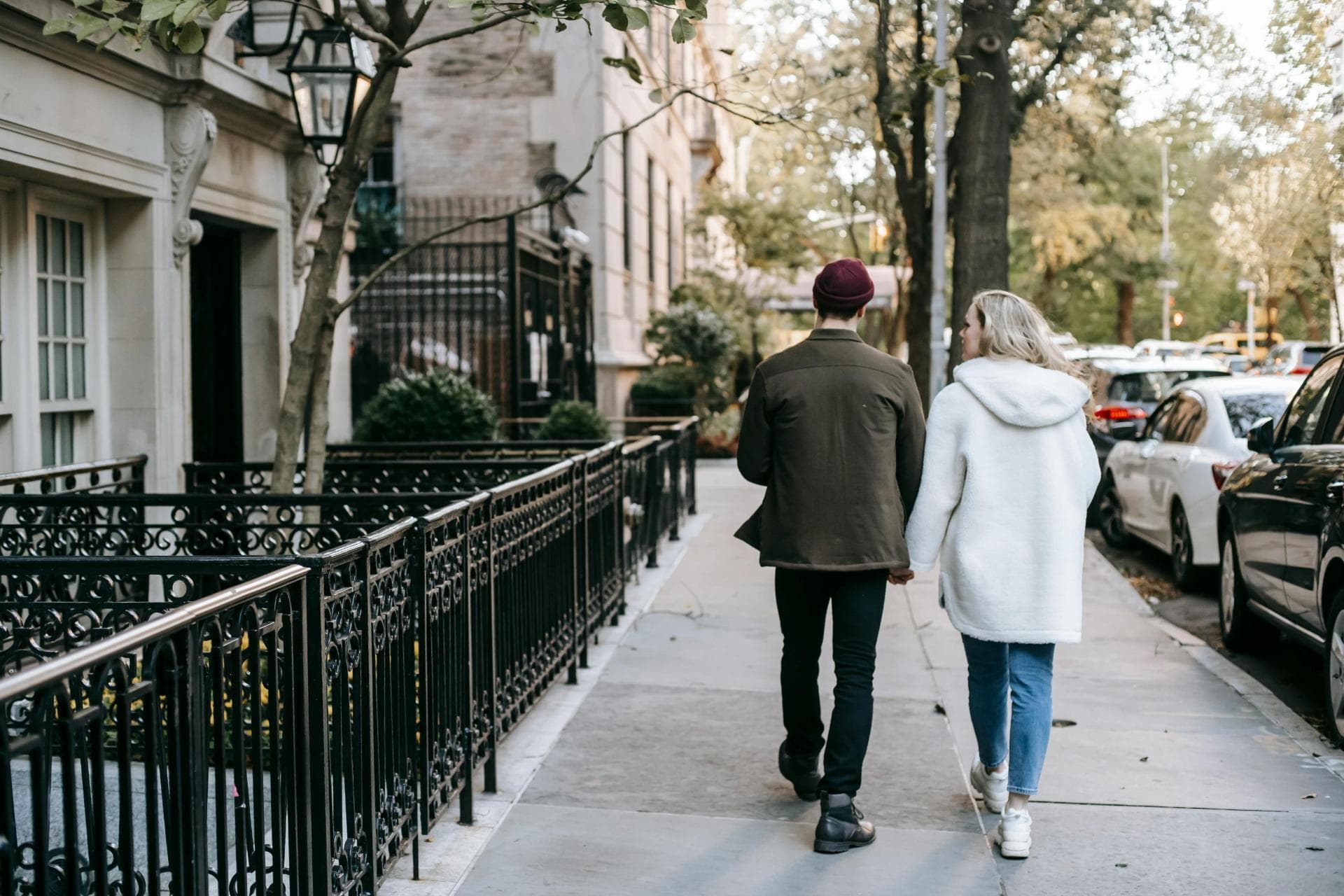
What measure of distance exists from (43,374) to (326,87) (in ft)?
8.18

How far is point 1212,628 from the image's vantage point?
9570 mm

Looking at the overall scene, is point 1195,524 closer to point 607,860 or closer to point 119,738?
point 607,860

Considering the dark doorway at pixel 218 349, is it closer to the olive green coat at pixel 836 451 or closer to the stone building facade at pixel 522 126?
the olive green coat at pixel 836 451

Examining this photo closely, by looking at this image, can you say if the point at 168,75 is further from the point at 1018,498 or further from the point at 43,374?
the point at 1018,498

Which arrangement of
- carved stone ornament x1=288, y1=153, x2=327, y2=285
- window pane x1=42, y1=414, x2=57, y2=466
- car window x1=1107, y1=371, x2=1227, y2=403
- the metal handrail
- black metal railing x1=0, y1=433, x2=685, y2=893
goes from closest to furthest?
the metal handrail, black metal railing x1=0, y1=433, x2=685, y2=893, window pane x1=42, y1=414, x2=57, y2=466, carved stone ornament x1=288, y1=153, x2=327, y2=285, car window x1=1107, y1=371, x2=1227, y2=403

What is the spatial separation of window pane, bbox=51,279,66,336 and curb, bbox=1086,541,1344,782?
6.75m

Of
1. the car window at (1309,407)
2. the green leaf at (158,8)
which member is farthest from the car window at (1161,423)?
the green leaf at (158,8)

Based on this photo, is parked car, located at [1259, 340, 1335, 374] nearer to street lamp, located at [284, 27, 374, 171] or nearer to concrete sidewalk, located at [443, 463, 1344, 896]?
concrete sidewalk, located at [443, 463, 1344, 896]

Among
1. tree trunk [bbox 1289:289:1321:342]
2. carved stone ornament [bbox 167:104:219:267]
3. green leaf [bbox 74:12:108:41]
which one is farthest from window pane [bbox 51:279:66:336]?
tree trunk [bbox 1289:289:1321:342]

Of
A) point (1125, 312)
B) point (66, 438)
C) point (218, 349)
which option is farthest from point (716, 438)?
point (1125, 312)

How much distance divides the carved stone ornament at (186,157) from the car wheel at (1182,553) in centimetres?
725

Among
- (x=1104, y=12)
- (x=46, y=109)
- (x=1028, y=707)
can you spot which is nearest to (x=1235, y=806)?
(x=1028, y=707)

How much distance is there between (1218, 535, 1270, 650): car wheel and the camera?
8430 mm

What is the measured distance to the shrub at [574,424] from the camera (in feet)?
47.0
